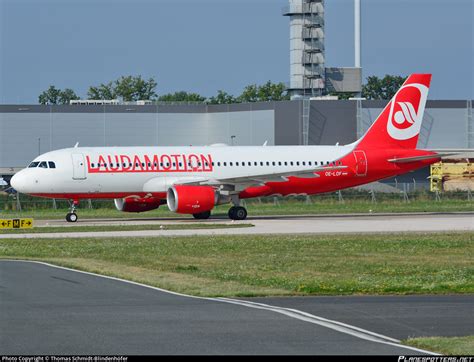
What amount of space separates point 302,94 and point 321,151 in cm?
5790

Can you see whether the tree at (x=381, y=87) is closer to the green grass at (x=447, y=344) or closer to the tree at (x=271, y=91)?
the tree at (x=271, y=91)

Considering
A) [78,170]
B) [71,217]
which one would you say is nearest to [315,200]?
[71,217]

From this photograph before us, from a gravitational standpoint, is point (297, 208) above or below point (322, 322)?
below

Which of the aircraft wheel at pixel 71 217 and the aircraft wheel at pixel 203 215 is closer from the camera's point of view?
the aircraft wheel at pixel 71 217

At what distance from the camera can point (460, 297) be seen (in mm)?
21266

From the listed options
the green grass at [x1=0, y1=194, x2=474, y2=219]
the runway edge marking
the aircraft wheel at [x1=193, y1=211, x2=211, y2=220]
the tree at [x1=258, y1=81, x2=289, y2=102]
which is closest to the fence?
the green grass at [x1=0, y1=194, x2=474, y2=219]

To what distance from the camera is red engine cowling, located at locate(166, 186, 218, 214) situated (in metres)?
48.4

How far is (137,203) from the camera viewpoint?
52.2m

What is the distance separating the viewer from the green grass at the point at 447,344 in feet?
46.5

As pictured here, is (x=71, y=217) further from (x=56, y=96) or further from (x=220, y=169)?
(x=56, y=96)

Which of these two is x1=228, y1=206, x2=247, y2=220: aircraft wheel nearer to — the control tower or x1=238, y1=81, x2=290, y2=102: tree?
the control tower

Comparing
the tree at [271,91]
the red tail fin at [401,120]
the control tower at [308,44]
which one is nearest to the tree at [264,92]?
the tree at [271,91]

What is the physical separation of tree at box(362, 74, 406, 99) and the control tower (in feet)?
210

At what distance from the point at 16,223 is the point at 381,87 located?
137 m
